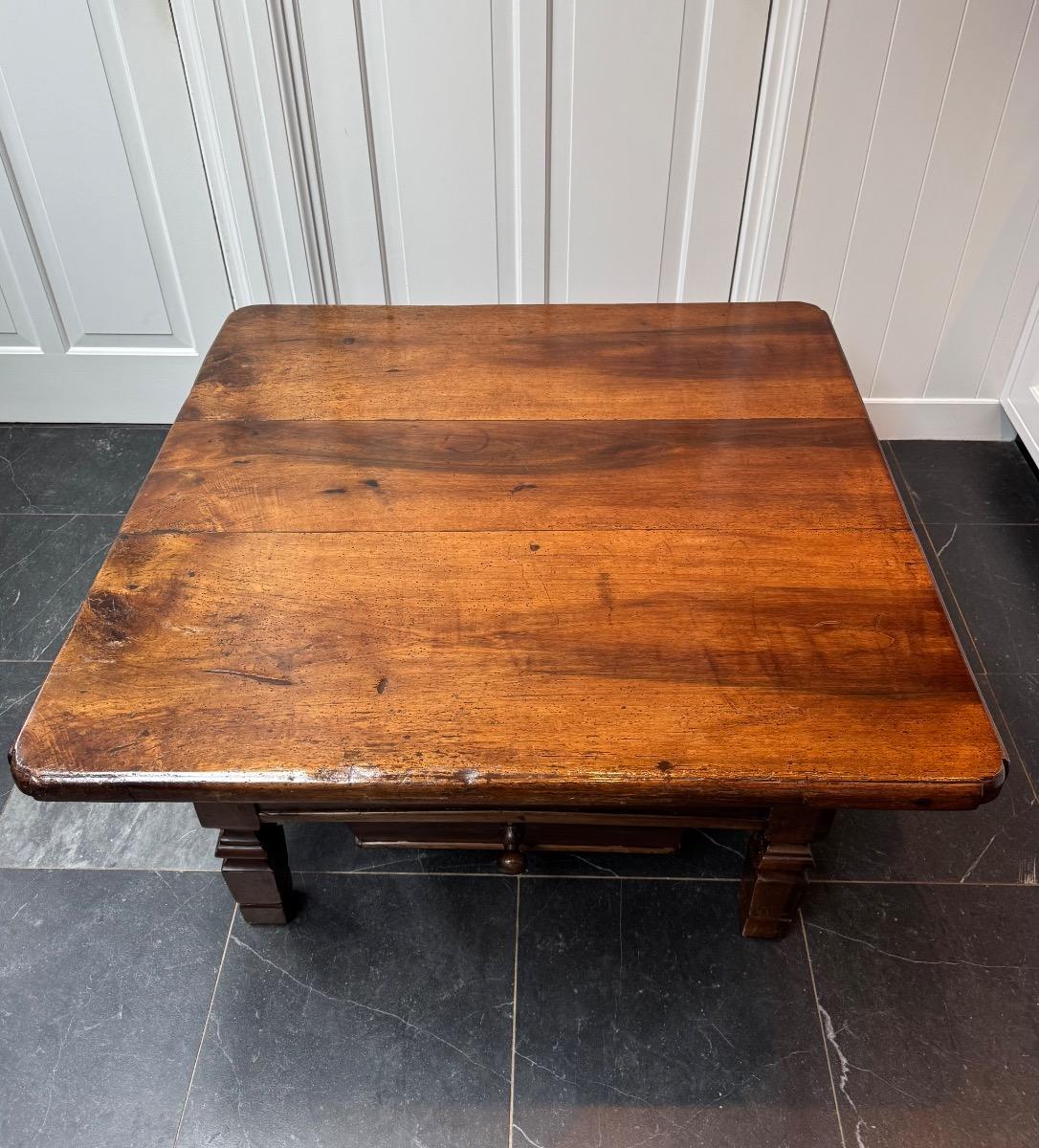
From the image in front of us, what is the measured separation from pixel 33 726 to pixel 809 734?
2.67 ft

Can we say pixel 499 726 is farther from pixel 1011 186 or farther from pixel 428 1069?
pixel 1011 186

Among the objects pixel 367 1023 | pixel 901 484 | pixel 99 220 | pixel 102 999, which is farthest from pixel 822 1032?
pixel 99 220

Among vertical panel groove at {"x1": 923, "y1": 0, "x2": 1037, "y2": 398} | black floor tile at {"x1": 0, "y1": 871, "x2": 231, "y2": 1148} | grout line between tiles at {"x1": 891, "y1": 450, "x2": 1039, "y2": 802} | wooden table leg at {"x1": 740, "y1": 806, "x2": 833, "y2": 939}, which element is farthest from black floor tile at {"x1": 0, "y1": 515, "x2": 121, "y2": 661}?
vertical panel groove at {"x1": 923, "y1": 0, "x2": 1037, "y2": 398}

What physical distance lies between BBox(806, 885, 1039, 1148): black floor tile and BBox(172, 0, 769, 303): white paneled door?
133 cm

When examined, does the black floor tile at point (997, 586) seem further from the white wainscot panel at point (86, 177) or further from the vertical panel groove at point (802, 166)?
the white wainscot panel at point (86, 177)

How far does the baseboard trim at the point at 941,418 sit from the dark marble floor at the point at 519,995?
877 millimetres

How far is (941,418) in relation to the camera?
2.28 metres

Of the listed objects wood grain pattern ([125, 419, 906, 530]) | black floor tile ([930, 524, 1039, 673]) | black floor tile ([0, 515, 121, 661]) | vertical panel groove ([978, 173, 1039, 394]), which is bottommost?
black floor tile ([0, 515, 121, 661])

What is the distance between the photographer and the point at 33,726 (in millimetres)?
1021

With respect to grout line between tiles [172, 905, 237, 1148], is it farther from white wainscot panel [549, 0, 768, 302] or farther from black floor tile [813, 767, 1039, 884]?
white wainscot panel [549, 0, 768, 302]

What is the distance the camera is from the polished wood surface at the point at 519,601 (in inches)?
38.7

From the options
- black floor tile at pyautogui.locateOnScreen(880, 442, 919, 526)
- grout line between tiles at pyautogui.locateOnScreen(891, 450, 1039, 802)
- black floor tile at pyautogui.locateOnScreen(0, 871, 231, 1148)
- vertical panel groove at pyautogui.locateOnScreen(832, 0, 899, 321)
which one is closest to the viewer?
black floor tile at pyautogui.locateOnScreen(0, 871, 231, 1148)

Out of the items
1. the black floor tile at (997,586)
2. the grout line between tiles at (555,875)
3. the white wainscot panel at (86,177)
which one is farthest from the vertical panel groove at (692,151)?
the grout line between tiles at (555,875)

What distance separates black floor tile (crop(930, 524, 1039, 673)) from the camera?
5.92ft
